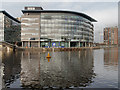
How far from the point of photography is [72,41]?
125 metres

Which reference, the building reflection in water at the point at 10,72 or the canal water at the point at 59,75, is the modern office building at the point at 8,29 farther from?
the canal water at the point at 59,75

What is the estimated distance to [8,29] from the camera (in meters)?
140

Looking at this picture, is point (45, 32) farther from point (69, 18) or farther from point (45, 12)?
point (69, 18)

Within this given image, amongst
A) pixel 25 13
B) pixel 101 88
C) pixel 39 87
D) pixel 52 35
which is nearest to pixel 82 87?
pixel 101 88

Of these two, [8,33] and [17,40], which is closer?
[8,33]

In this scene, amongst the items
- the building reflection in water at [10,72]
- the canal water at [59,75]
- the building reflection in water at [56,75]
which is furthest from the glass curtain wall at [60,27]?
the building reflection in water at [56,75]

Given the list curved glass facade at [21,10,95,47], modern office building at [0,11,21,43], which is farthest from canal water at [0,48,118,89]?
modern office building at [0,11,21,43]

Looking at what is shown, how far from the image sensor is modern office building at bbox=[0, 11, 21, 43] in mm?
126500

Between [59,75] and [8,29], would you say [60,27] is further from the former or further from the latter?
[59,75]

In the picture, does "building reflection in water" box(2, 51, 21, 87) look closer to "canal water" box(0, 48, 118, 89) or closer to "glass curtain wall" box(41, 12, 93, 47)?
"canal water" box(0, 48, 118, 89)

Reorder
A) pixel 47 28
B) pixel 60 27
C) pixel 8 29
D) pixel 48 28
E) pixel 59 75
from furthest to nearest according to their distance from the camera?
1. pixel 8 29
2. pixel 60 27
3. pixel 47 28
4. pixel 48 28
5. pixel 59 75

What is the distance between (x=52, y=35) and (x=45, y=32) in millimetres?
7182

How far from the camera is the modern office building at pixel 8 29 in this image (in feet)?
415

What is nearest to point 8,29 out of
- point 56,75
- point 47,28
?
point 47,28
